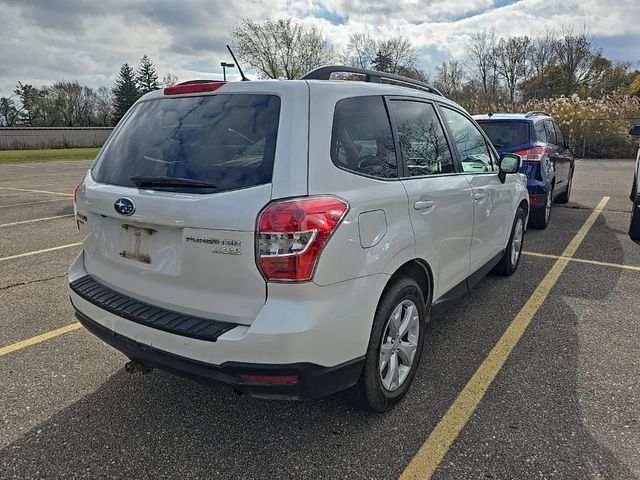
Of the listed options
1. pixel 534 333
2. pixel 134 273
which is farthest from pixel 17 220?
pixel 534 333

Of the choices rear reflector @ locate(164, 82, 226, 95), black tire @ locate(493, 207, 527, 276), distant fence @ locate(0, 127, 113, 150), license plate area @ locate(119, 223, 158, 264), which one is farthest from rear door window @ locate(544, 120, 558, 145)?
distant fence @ locate(0, 127, 113, 150)

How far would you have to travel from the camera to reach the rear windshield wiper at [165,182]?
6.89ft

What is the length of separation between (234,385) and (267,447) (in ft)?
1.76

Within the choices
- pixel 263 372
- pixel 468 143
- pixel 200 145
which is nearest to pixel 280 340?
pixel 263 372

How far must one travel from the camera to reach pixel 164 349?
2139 millimetres

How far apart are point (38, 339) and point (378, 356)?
8.77 ft

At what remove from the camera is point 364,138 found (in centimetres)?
241

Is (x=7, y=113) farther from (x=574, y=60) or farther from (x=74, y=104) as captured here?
(x=574, y=60)

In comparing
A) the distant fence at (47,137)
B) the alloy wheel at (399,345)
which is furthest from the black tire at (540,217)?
the distant fence at (47,137)

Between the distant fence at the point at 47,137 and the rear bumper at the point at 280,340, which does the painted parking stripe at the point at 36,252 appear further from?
the distant fence at the point at 47,137

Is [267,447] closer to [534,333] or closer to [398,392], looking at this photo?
[398,392]

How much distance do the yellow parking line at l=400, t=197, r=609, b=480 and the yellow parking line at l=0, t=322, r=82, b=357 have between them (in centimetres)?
283

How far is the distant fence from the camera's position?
37.8 meters

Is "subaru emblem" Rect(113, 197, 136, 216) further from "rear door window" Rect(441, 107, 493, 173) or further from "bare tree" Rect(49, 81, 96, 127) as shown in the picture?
"bare tree" Rect(49, 81, 96, 127)
